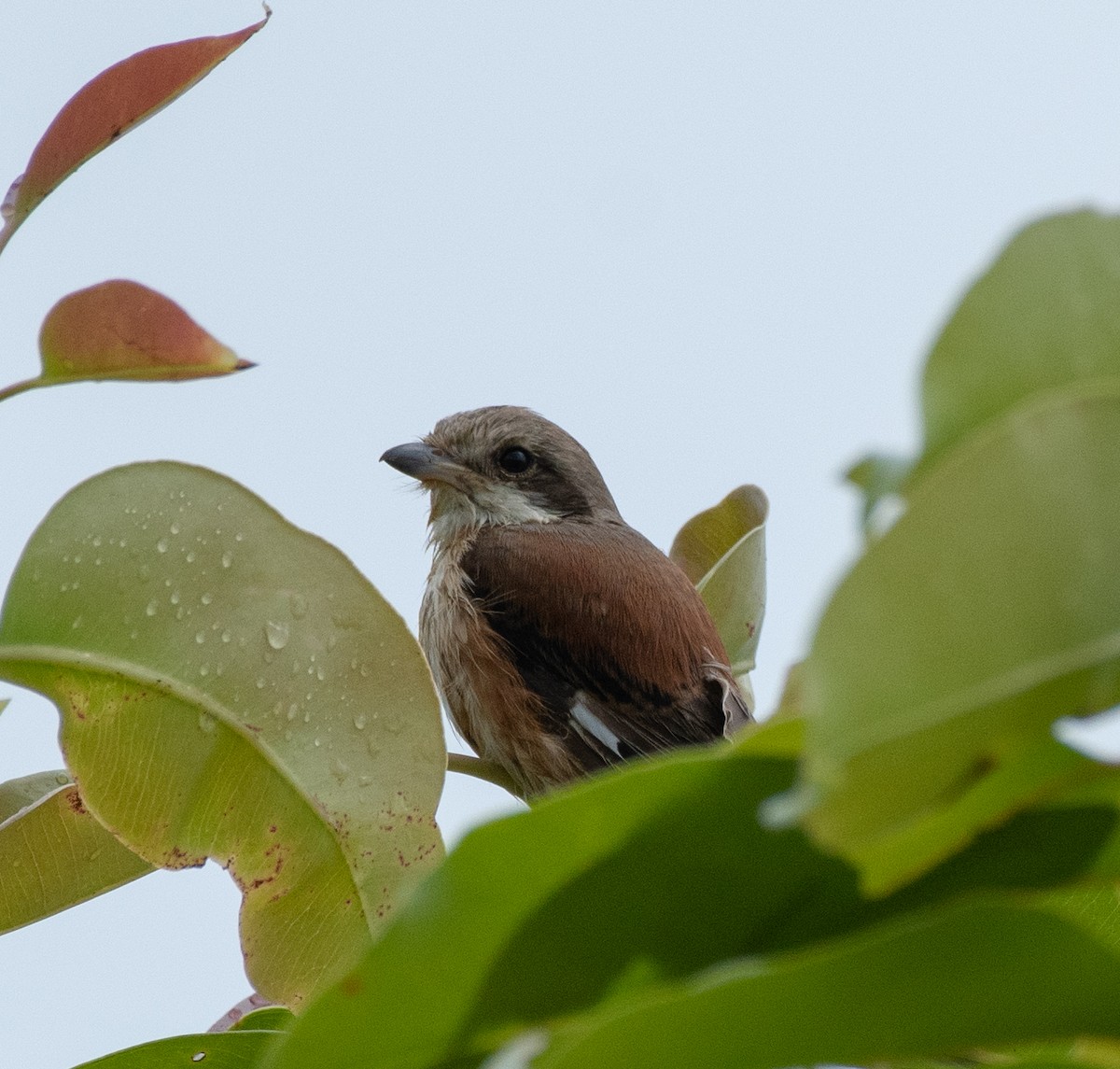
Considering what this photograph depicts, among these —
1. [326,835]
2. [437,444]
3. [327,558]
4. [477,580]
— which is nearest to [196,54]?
[327,558]

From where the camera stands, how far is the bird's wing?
14.1 feet

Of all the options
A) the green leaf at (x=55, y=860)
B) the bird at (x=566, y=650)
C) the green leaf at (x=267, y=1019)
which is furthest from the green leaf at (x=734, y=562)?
the green leaf at (x=267, y=1019)

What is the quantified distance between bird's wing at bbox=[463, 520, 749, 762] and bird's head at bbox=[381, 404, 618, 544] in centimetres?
54

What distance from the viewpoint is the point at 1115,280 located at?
744 millimetres

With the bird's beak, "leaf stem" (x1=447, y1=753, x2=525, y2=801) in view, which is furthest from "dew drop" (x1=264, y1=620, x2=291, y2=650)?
the bird's beak

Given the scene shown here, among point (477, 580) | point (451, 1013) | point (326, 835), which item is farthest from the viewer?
point (477, 580)

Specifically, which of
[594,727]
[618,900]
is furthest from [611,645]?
[618,900]

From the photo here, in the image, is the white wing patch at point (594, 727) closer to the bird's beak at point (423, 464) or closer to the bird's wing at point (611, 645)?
the bird's wing at point (611, 645)

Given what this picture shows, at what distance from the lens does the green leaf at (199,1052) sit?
1.46m

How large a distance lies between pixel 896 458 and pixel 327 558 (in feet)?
3.22

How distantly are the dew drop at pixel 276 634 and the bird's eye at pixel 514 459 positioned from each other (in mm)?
3785

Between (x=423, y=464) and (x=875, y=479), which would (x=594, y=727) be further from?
(x=875, y=479)

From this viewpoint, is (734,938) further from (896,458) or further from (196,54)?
(196,54)

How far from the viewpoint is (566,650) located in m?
4.47
